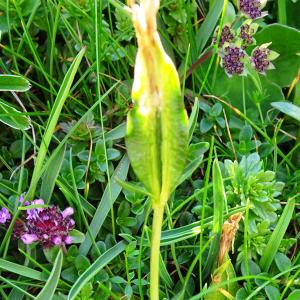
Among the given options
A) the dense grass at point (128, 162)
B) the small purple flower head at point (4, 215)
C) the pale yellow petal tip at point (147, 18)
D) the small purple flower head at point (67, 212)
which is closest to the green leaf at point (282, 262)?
the dense grass at point (128, 162)

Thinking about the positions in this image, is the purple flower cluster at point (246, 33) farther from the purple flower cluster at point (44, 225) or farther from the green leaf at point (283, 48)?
the purple flower cluster at point (44, 225)

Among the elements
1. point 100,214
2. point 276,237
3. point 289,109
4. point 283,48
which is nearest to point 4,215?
point 100,214

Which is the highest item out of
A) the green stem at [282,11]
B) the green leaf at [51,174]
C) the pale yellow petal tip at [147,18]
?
the pale yellow petal tip at [147,18]

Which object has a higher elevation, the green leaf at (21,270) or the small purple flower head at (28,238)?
the small purple flower head at (28,238)

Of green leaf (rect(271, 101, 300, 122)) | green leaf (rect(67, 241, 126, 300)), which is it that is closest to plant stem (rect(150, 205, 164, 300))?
green leaf (rect(67, 241, 126, 300))

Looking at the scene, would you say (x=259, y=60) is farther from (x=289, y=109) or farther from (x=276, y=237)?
(x=276, y=237)

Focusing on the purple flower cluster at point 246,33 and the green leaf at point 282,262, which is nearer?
the green leaf at point 282,262

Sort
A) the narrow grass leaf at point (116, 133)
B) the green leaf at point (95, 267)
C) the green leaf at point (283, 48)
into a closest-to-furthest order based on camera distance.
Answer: the green leaf at point (95, 267) < the narrow grass leaf at point (116, 133) < the green leaf at point (283, 48)

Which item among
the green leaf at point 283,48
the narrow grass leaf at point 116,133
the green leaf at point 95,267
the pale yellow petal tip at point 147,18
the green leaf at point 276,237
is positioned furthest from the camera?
the green leaf at point 283,48
